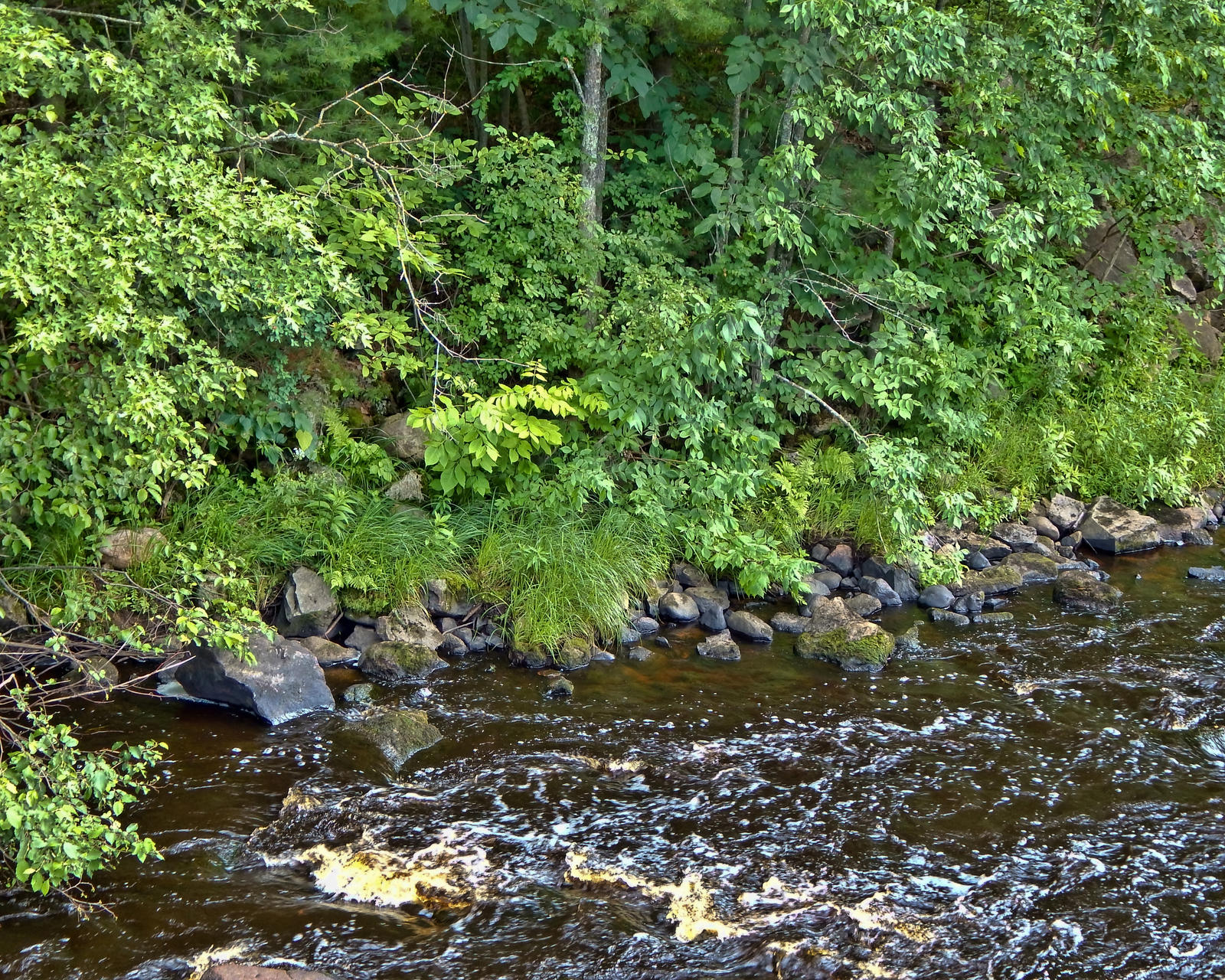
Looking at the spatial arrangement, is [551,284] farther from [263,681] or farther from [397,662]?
[263,681]

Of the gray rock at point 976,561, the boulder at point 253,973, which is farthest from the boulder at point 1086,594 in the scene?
the boulder at point 253,973

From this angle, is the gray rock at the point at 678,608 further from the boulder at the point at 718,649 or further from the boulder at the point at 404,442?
the boulder at the point at 404,442

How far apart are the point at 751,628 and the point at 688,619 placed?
21.1 inches

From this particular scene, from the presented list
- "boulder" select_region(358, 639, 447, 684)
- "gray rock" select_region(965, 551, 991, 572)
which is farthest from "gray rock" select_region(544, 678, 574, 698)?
"gray rock" select_region(965, 551, 991, 572)

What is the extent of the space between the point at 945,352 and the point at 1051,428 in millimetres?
2054

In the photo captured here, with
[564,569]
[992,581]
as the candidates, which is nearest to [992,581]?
[992,581]

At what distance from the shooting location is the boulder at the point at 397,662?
7.50 metres

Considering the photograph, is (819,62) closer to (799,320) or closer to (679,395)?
(799,320)

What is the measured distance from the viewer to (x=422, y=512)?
8727 mm

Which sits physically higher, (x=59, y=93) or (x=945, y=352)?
(x=59, y=93)

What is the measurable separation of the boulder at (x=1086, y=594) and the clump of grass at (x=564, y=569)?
11.6 feet

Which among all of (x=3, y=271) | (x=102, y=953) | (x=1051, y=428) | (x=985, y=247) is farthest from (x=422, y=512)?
(x=1051, y=428)

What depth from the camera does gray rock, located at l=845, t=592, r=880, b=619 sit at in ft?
29.8

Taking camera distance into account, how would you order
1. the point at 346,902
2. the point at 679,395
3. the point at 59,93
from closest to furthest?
1. the point at 346,902
2. the point at 59,93
3. the point at 679,395
